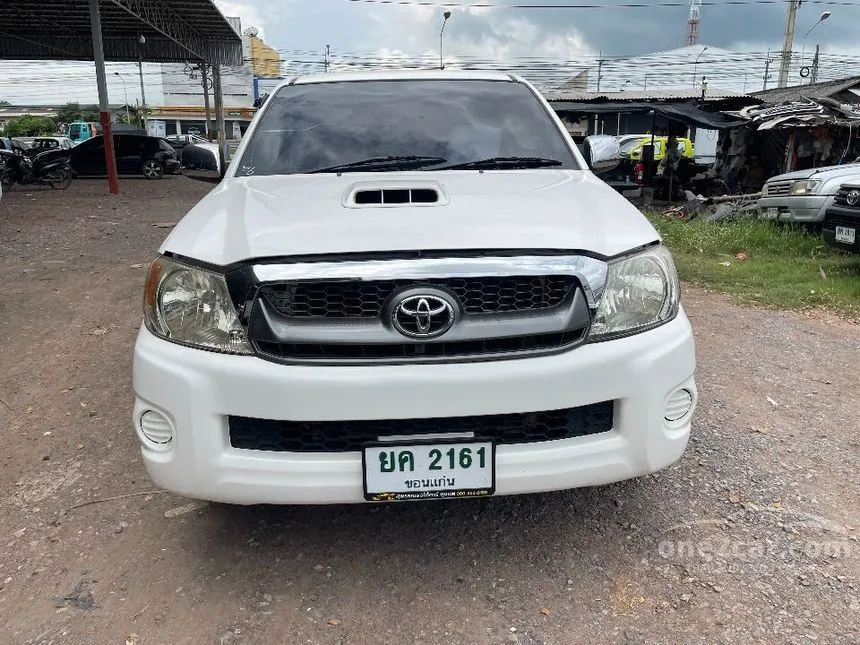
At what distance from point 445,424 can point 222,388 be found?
25.2 inches

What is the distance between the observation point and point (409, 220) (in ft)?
7.10

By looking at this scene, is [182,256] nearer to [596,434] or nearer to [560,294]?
[560,294]

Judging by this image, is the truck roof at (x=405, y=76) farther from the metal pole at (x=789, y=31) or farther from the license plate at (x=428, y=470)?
the metal pole at (x=789, y=31)

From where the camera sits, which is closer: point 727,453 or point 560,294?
point 560,294

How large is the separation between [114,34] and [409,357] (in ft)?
81.4

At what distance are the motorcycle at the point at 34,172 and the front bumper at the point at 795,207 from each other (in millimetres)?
15161

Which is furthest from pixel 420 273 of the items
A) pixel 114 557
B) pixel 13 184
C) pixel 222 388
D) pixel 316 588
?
pixel 13 184

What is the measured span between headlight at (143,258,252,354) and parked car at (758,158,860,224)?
A: 26.5 ft

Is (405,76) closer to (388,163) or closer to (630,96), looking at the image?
(388,163)

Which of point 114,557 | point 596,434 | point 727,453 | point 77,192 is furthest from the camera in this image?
point 77,192

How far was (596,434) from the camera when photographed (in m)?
2.10

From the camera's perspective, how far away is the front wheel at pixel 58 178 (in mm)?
16531

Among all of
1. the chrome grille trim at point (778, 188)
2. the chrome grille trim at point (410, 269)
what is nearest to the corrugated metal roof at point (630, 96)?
the chrome grille trim at point (778, 188)

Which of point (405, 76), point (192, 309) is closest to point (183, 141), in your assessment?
point (405, 76)
